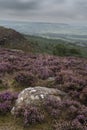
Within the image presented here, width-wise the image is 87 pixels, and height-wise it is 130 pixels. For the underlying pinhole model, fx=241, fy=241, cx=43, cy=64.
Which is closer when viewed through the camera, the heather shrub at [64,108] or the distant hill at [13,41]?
the heather shrub at [64,108]

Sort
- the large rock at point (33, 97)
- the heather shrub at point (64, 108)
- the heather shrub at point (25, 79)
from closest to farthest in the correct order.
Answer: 1. the heather shrub at point (64, 108)
2. the large rock at point (33, 97)
3. the heather shrub at point (25, 79)

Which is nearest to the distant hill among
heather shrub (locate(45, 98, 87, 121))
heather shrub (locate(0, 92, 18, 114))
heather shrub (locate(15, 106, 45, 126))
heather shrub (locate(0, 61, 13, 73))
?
heather shrub (locate(0, 61, 13, 73))

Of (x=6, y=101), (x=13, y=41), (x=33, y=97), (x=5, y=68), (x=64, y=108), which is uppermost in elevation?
(x=33, y=97)

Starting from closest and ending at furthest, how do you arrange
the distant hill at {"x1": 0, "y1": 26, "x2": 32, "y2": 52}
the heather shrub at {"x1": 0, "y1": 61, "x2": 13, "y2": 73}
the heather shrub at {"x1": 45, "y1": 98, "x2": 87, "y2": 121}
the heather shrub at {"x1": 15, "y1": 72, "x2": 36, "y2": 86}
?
the heather shrub at {"x1": 45, "y1": 98, "x2": 87, "y2": 121}
the heather shrub at {"x1": 15, "y1": 72, "x2": 36, "y2": 86}
the heather shrub at {"x1": 0, "y1": 61, "x2": 13, "y2": 73}
the distant hill at {"x1": 0, "y1": 26, "x2": 32, "y2": 52}

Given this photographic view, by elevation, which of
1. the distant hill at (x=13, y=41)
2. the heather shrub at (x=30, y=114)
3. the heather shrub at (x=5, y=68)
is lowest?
the distant hill at (x=13, y=41)

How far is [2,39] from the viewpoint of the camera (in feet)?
210

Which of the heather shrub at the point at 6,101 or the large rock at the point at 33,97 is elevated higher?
the large rock at the point at 33,97

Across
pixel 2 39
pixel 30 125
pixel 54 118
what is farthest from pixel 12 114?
pixel 2 39

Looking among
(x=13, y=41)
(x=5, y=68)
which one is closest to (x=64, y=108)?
(x=5, y=68)

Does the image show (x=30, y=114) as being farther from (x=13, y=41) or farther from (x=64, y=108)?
(x=13, y=41)

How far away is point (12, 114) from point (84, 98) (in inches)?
139

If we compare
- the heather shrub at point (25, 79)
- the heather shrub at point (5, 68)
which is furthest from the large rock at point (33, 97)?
the heather shrub at point (5, 68)

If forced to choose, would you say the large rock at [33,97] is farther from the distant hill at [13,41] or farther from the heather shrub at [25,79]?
the distant hill at [13,41]

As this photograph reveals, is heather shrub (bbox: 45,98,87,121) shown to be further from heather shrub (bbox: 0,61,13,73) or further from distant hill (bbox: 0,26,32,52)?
distant hill (bbox: 0,26,32,52)
